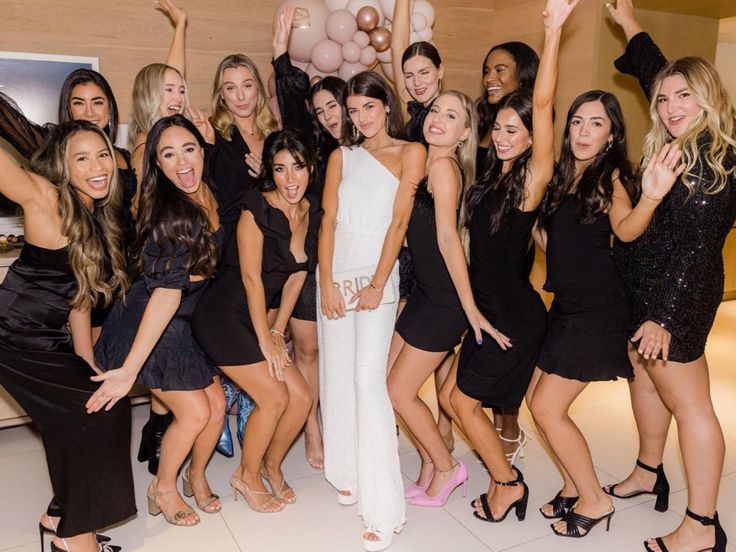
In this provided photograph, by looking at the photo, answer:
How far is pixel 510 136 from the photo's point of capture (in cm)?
245

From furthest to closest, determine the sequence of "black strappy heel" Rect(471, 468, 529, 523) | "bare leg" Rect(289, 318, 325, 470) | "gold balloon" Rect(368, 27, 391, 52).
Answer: "gold balloon" Rect(368, 27, 391, 52)
"bare leg" Rect(289, 318, 325, 470)
"black strappy heel" Rect(471, 468, 529, 523)

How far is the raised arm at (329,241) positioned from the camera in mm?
2594

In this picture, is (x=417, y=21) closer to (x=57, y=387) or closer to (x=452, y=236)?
(x=452, y=236)

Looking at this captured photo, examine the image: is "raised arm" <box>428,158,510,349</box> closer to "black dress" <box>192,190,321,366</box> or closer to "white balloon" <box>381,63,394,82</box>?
"black dress" <box>192,190,321,366</box>

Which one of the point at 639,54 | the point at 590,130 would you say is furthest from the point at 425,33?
the point at 590,130

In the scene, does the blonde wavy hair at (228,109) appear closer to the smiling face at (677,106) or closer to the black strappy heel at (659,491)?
the smiling face at (677,106)

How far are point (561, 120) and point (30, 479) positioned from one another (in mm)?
4173

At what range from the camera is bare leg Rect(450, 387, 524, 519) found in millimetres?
2619

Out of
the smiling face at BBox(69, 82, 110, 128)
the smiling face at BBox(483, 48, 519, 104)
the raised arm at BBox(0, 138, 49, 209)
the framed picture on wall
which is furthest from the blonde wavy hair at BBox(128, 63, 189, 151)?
the smiling face at BBox(483, 48, 519, 104)

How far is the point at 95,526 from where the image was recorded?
2.30m

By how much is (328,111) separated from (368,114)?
19.0 inches

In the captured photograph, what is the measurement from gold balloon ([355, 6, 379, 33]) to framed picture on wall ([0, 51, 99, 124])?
1.76 metres

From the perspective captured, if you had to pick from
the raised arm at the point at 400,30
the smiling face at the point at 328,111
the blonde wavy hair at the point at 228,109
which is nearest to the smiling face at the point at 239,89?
the blonde wavy hair at the point at 228,109

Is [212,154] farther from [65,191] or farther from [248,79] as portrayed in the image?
[65,191]
